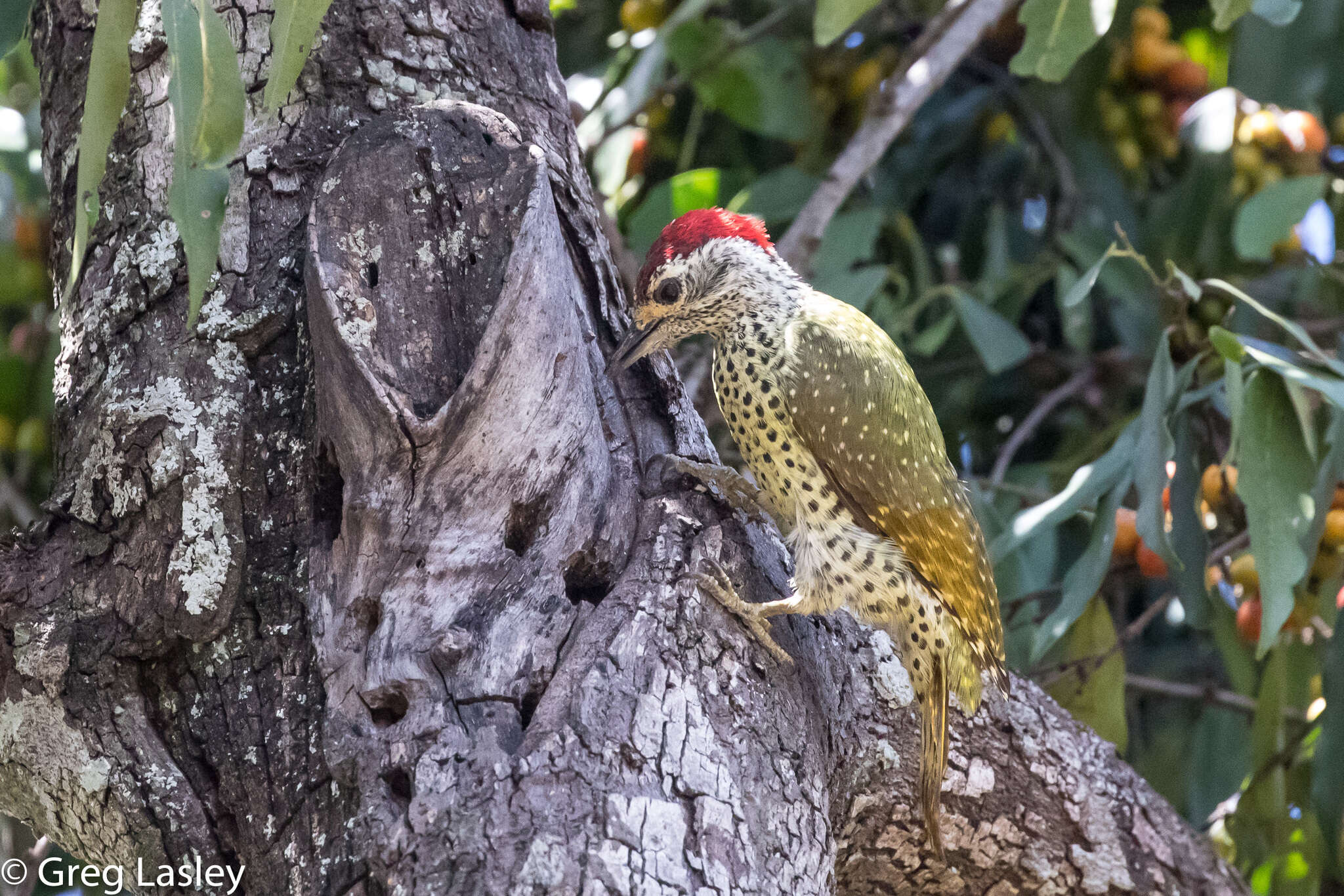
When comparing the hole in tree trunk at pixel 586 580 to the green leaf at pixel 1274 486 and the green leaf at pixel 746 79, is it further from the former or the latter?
the green leaf at pixel 746 79

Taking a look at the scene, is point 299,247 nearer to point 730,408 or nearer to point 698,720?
point 730,408

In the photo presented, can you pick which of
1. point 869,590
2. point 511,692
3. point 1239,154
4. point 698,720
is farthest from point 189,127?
point 1239,154

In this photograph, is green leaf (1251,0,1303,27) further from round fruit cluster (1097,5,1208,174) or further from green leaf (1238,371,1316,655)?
round fruit cluster (1097,5,1208,174)

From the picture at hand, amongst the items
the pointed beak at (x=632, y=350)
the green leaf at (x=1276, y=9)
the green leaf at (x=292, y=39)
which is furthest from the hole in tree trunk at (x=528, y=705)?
the green leaf at (x=1276, y=9)

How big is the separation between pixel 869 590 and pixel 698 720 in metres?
0.57

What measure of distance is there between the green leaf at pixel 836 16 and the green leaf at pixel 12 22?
4.62 ft

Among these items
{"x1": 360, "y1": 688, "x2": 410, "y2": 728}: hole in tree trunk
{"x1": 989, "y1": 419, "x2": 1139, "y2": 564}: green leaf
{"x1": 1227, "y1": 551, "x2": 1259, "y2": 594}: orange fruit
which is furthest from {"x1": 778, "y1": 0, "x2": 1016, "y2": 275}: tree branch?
{"x1": 360, "y1": 688, "x2": 410, "y2": 728}: hole in tree trunk

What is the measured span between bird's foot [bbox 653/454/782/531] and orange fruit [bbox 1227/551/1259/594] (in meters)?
1.60

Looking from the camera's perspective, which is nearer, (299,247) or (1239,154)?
(299,247)

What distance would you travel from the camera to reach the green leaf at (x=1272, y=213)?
3213mm

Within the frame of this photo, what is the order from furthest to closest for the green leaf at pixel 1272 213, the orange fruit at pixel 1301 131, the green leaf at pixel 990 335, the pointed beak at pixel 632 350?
the orange fruit at pixel 1301 131
the green leaf at pixel 990 335
the green leaf at pixel 1272 213
the pointed beak at pixel 632 350

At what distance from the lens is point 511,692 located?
67.3 inches

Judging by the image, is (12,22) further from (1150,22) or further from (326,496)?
(1150,22)

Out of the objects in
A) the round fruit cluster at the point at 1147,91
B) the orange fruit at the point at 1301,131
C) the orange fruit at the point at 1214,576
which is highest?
the round fruit cluster at the point at 1147,91
